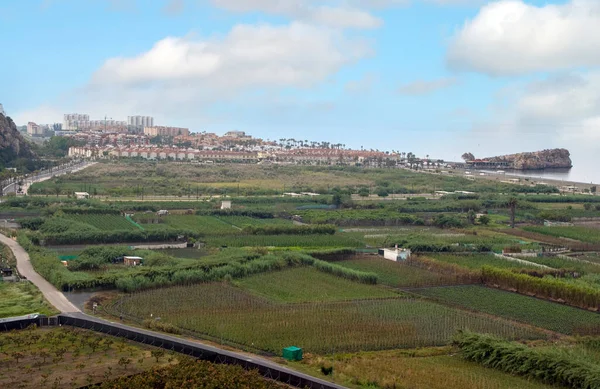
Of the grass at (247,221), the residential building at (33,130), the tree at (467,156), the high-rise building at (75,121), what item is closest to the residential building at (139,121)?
the high-rise building at (75,121)

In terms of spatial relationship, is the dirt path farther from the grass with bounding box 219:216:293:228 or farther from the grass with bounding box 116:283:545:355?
the grass with bounding box 219:216:293:228

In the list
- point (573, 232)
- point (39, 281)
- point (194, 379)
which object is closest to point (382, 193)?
point (573, 232)

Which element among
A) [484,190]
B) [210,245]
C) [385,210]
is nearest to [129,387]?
[210,245]

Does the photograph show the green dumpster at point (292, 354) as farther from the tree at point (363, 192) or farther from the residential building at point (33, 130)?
the residential building at point (33, 130)

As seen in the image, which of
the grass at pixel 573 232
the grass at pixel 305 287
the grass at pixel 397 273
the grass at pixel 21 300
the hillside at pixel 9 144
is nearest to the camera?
the grass at pixel 21 300

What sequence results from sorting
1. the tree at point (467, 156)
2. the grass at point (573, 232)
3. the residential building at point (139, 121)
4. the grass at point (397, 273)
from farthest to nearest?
1. the residential building at point (139, 121)
2. the tree at point (467, 156)
3. the grass at point (573, 232)
4. the grass at point (397, 273)

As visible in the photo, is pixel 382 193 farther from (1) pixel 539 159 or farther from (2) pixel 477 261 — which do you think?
(1) pixel 539 159
